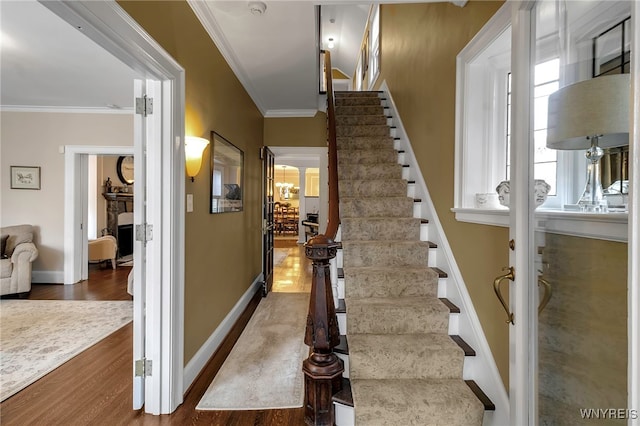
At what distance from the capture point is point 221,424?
5.57 ft

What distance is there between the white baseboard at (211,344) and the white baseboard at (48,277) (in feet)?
10.4

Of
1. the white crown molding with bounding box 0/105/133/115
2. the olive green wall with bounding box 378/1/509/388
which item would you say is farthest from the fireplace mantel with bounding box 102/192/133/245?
the olive green wall with bounding box 378/1/509/388

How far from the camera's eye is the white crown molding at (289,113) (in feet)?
15.1

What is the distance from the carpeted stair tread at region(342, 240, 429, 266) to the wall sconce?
125 cm

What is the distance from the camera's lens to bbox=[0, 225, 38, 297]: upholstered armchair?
151 inches

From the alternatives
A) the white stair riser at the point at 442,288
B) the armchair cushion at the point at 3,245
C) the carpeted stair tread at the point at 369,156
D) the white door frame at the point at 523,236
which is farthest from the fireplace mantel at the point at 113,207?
the white door frame at the point at 523,236

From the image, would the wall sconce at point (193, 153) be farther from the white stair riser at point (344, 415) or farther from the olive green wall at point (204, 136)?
the white stair riser at point (344, 415)

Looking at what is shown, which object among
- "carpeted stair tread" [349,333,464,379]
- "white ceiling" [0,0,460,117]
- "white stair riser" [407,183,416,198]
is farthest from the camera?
"white stair riser" [407,183,416,198]

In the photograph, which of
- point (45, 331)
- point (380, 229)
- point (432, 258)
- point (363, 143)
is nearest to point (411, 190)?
point (380, 229)

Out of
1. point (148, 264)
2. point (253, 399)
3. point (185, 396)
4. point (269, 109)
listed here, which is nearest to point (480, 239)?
point (253, 399)

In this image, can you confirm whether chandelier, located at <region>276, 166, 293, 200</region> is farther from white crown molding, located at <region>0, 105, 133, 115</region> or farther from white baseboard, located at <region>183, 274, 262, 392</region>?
white baseboard, located at <region>183, 274, 262, 392</region>

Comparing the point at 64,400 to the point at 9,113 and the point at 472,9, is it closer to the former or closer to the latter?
the point at 472,9

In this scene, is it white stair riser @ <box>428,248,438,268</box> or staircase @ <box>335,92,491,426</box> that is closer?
staircase @ <box>335,92,491,426</box>

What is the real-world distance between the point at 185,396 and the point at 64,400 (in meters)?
0.75
